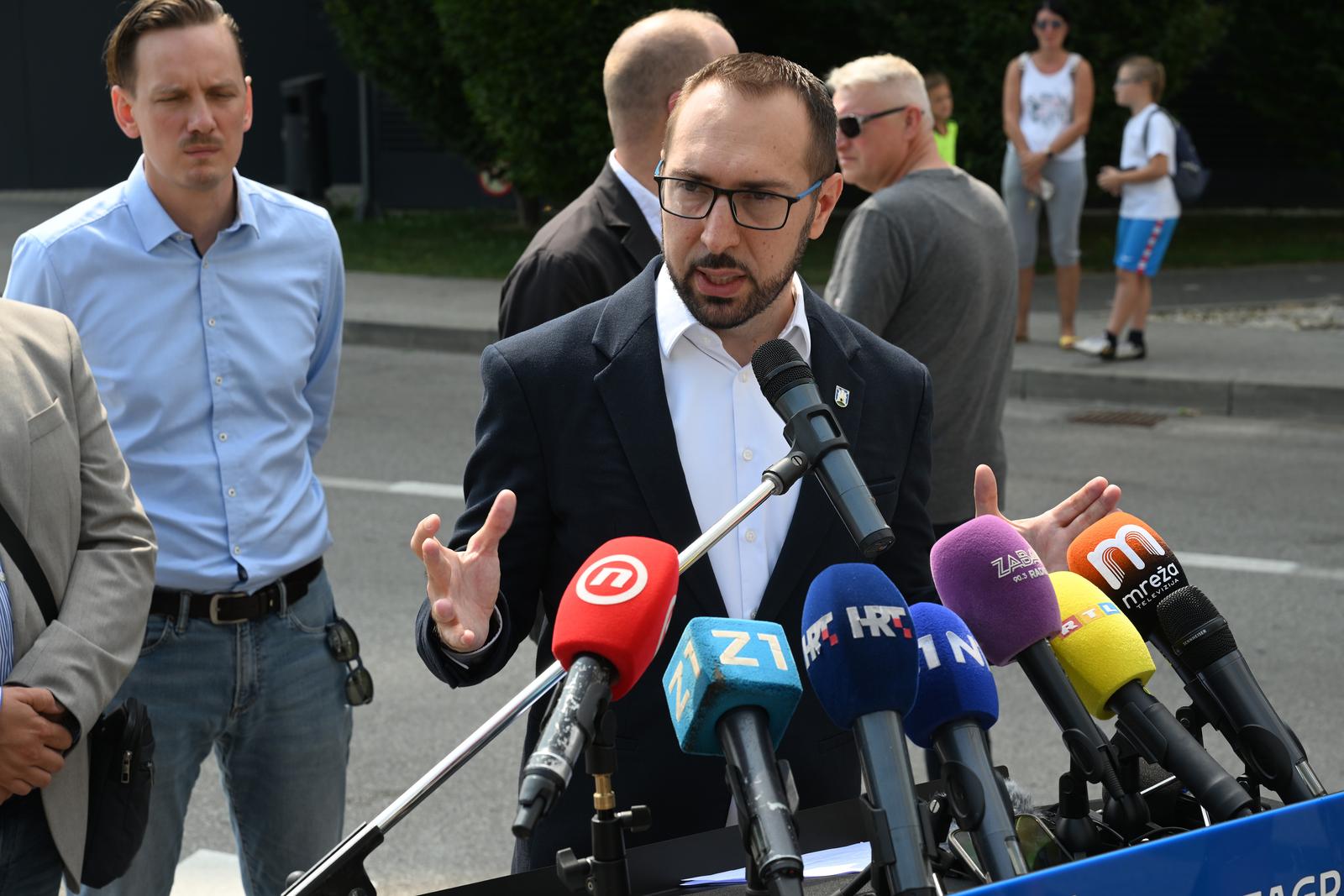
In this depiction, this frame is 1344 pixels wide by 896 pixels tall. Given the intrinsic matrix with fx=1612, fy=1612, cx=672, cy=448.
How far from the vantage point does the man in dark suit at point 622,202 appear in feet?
13.0

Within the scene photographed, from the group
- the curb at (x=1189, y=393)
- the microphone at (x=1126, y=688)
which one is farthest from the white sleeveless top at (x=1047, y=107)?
the microphone at (x=1126, y=688)

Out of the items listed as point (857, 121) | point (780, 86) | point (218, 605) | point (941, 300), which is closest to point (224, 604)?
point (218, 605)

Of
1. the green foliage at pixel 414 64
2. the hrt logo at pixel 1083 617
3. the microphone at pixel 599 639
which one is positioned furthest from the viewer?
the green foliage at pixel 414 64

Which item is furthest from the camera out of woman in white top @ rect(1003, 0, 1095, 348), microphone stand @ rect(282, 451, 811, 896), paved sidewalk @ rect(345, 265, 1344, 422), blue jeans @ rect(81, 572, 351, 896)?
woman in white top @ rect(1003, 0, 1095, 348)

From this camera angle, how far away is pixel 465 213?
21781 mm

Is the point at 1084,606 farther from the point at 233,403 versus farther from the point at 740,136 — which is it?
the point at 233,403

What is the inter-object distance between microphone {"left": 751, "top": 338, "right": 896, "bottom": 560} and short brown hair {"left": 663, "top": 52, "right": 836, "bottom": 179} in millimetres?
642

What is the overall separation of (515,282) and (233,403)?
36.1 inches

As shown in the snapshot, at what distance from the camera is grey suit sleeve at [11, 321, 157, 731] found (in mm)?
2639

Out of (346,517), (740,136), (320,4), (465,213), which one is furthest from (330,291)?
(320,4)

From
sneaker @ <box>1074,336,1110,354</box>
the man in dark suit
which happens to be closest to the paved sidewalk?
sneaker @ <box>1074,336,1110,354</box>

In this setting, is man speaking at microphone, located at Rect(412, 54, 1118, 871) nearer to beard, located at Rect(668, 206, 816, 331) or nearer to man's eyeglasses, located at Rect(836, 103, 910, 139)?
beard, located at Rect(668, 206, 816, 331)

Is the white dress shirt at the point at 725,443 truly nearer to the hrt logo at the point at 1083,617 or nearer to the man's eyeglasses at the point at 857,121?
the hrt logo at the point at 1083,617

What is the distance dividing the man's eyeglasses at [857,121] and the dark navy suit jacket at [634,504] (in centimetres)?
243
